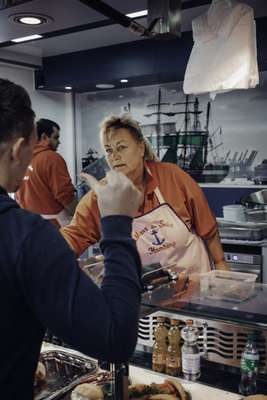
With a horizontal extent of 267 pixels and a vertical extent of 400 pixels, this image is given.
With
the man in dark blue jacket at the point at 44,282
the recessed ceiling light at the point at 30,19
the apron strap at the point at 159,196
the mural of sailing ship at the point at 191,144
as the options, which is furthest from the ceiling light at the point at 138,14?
the man in dark blue jacket at the point at 44,282

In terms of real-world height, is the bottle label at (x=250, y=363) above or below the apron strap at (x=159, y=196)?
below

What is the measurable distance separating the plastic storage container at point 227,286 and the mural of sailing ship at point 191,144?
9.26 feet

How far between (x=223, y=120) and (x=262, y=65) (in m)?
0.65

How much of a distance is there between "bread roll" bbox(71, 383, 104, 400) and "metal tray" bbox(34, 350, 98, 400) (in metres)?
0.06

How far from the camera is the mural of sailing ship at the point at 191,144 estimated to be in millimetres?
4312

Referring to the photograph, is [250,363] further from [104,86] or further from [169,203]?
[104,86]

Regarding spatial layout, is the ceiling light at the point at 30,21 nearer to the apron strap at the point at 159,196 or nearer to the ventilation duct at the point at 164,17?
the ventilation duct at the point at 164,17

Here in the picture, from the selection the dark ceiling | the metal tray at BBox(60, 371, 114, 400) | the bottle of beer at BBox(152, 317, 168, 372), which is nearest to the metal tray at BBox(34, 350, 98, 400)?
the metal tray at BBox(60, 371, 114, 400)

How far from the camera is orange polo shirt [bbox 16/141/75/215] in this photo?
357cm

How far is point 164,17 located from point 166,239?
41.1 inches

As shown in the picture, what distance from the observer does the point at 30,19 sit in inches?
108

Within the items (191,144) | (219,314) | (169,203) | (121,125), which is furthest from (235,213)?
(219,314)

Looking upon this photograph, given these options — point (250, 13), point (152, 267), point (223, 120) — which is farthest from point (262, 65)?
point (152, 267)

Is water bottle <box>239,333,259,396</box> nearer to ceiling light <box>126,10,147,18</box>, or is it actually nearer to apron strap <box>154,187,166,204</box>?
apron strap <box>154,187,166,204</box>
